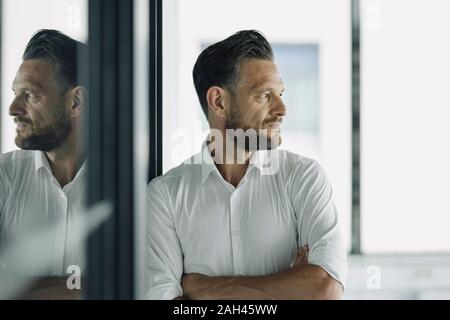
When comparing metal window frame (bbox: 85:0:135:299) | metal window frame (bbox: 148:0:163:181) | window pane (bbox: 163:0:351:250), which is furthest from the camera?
window pane (bbox: 163:0:351:250)

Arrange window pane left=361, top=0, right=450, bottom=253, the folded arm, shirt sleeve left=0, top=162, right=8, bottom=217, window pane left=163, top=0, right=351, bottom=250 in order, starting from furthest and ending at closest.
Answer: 1. window pane left=361, top=0, right=450, bottom=253
2. window pane left=163, top=0, right=351, bottom=250
3. the folded arm
4. shirt sleeve left=0, top=162, right=8, bottom=217

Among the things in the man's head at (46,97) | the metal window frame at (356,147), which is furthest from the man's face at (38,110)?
the metal window frame at (356,147)

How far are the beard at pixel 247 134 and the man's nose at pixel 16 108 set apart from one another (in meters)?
0.51

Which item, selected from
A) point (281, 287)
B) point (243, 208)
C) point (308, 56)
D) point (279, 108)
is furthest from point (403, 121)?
point (281, 287)

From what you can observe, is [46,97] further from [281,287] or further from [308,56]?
[308,56]

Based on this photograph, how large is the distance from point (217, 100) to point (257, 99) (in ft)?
0.31

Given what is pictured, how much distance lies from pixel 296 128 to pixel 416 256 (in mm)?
718

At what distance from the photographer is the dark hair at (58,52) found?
82cm

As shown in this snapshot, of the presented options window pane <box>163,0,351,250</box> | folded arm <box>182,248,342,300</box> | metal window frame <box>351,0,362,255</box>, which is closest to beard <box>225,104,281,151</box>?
folded arm <box>182,248,342,300</box>

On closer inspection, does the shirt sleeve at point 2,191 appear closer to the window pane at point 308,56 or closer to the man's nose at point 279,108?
the man's nose at point 279,108

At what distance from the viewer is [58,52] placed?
85cm

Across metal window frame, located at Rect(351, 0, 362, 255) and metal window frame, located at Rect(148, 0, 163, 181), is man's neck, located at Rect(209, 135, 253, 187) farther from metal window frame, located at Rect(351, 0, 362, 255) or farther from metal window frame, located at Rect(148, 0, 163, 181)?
metal window frame, located at Rect(351, 0, 362, 255)

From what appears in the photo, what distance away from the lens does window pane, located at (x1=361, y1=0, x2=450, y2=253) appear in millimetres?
2273
